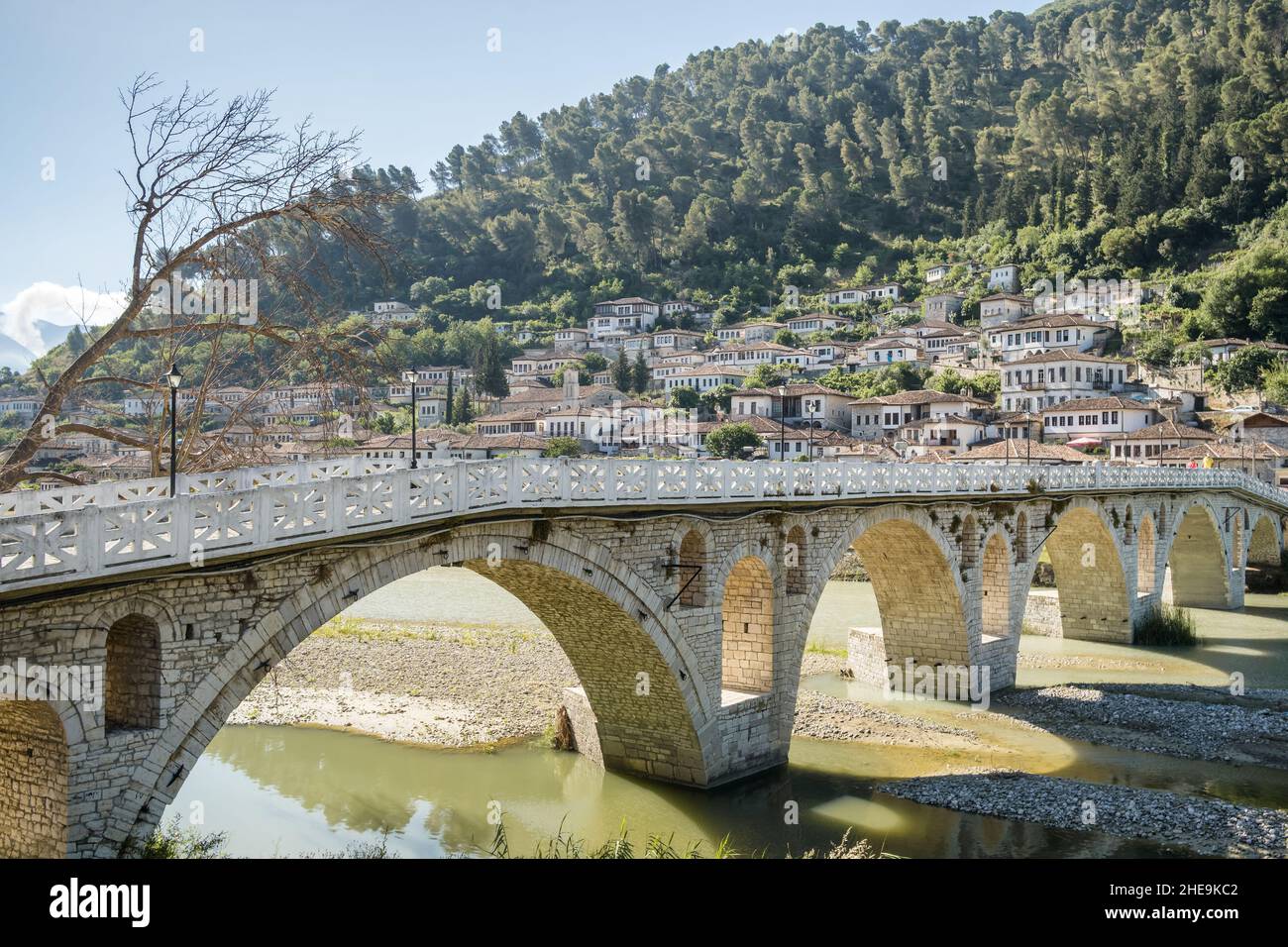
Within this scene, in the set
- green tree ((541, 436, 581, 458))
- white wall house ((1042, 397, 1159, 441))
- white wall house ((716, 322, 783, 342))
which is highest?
white wall house ((716, 322, 783, 342))

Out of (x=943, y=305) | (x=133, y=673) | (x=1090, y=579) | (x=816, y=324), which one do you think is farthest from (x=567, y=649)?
(x=943, y=305)

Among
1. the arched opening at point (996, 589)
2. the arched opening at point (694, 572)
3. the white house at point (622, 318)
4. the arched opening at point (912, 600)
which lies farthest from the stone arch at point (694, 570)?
the white house at point (622, 318)

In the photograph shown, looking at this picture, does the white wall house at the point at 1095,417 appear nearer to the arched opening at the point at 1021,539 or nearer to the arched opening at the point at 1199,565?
the arched opening at the point at 1199,565

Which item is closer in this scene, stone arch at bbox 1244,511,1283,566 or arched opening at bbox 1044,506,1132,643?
arched opening at bbox 1044,506,1132,643

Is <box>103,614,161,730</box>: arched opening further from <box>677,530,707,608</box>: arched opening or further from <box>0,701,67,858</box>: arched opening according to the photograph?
<box>677,530,707,608</box>: arched opening

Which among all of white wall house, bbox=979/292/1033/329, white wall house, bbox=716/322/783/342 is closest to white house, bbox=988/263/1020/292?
white wall house, bbox=979/292/1033/329

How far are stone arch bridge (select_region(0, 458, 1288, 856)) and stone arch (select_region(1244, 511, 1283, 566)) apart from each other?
20924 millimetres

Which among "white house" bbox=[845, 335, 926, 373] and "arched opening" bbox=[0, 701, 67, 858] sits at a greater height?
"white house" bbox=[845, 335, 926, 373]

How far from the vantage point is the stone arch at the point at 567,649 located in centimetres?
1080

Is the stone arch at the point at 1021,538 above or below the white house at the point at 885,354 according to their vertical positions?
below

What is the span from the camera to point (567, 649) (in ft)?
64.9

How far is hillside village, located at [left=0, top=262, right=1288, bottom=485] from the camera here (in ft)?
197

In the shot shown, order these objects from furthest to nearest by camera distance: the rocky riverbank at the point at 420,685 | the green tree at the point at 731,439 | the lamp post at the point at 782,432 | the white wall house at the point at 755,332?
1. the white wall house at the point at 755,332
2. the green tree at the point at 731,439
3. the lamp post at the point at 782,432
4. the rocky riverbank at the point at 420,685

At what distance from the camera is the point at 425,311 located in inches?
4847
